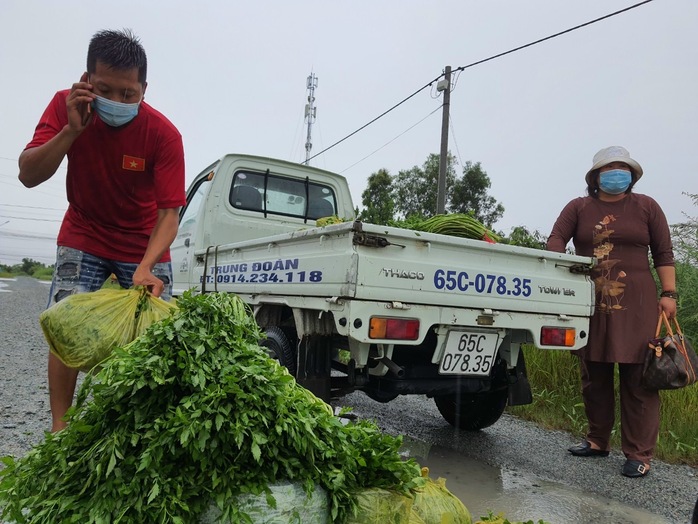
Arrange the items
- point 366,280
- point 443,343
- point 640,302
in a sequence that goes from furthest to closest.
→ point 640,302 → point 443,343 → point 366,280

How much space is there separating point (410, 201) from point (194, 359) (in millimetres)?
21625

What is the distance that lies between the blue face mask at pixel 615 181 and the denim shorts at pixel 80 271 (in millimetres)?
3031

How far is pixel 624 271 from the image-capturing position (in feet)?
12.5

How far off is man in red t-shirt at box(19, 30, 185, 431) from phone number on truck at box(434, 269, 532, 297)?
4.86 feet

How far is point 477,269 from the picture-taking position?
3246mm

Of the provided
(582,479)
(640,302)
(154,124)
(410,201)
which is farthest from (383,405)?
(410,201)

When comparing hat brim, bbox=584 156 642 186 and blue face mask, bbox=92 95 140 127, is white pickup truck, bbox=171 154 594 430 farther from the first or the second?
blue face mask, bbox=92 95 140 127

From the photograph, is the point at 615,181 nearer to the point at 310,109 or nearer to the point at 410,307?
the point at 410,307

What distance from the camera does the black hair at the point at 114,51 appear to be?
213 centimetres

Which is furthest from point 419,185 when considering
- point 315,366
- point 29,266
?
point 29,266

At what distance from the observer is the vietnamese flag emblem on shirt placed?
7.97ft

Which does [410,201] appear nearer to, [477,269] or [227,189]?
[227,189]

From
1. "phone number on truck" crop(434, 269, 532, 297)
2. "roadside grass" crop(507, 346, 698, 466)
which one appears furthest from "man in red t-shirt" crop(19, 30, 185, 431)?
"roadside grass" crop(507, 346, 698, 466)

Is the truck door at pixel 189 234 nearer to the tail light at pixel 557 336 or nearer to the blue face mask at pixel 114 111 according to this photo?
the blue face mask at pixel 114 111
